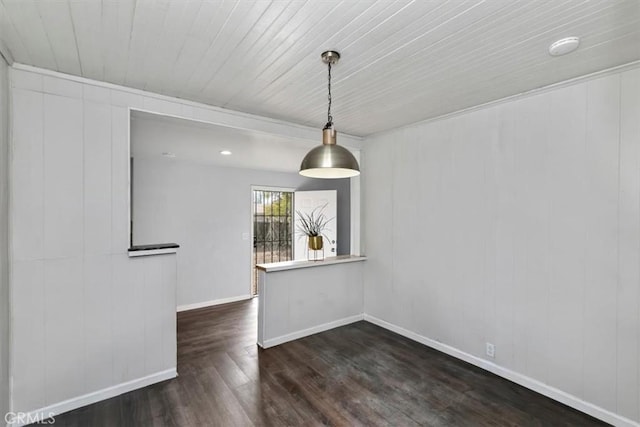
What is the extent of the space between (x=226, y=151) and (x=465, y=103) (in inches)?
118

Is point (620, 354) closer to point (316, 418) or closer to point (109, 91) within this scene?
point (316, 418)

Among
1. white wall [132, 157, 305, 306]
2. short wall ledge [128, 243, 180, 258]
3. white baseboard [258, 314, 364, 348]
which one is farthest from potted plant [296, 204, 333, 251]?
short wall ledge [128, 243, 180, 258]

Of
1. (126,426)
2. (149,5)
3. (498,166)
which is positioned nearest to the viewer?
(149,5)

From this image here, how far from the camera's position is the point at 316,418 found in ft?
7.04

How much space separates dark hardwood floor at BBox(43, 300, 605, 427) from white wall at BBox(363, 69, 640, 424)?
0.28 metres

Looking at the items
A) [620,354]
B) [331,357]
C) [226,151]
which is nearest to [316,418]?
[331,357]

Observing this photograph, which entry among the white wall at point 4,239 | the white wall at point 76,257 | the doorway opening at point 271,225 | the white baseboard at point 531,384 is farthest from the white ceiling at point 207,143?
the white baseboard at point 531,384

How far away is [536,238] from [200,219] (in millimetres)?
4580

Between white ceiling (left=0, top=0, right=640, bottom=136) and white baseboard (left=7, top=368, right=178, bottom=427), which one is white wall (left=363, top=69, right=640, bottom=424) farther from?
white baseboard (left=7, top=368, right=178, bottom=427)

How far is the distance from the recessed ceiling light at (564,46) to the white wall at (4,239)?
11.5ft

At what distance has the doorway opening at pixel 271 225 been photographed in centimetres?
568

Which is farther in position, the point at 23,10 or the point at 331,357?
the point at 331,357

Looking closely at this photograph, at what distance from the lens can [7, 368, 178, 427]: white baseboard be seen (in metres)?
2.08

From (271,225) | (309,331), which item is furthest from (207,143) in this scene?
(309,331)
